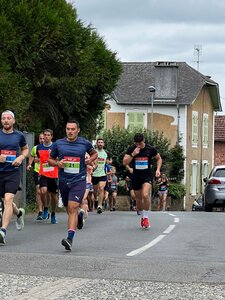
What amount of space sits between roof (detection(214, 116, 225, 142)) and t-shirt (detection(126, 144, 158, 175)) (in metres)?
51.6

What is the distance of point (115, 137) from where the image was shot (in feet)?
157

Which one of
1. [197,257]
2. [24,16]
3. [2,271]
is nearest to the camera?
[2,271]

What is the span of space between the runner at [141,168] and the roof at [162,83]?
36685 mm

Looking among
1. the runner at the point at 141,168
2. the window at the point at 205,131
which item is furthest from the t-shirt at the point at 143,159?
the window at the point at 205,131

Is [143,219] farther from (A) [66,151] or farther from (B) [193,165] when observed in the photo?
(B) [193,165]

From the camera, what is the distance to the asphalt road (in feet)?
28.2

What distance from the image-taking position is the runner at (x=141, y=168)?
16156 mm

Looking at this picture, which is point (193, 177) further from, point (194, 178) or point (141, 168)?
point (141, 168)

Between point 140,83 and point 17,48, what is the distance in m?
34.8

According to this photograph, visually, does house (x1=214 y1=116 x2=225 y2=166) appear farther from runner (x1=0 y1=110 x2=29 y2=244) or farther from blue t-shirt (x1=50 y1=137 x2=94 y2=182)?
blue t-shirt (x1=50 y1=137 x2=94 y2=182)

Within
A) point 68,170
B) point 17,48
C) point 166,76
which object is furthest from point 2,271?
point 166,76

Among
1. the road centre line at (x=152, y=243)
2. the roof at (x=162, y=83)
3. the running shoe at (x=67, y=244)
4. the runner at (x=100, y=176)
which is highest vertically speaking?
the roof at (x=162, y=83)

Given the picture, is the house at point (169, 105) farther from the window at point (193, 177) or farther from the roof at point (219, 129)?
the roof at point (219, 129)

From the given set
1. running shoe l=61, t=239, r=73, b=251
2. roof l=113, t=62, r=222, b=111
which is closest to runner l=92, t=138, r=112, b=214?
running shoe l=61, t=239, r=73, b=251
